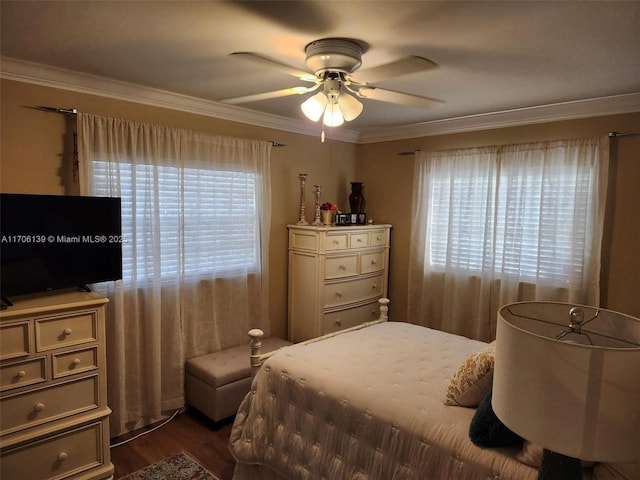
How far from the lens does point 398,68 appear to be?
1963 mm

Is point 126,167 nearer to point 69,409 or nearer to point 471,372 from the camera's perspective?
point 69,409

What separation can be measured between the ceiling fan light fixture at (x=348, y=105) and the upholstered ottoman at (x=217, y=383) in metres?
2.18

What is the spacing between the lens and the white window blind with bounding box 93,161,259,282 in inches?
120

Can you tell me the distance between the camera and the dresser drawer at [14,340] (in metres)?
2.13

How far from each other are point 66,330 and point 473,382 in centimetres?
218

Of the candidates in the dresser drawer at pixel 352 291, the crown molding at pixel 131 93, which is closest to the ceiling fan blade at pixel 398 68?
the crown molding at pixel 131 93

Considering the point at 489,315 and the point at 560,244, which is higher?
the point at 560,244

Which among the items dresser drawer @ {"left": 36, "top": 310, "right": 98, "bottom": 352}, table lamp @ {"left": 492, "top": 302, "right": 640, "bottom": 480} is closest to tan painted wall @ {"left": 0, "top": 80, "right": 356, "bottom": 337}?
dresser drawer @ {"left": 36, "top": 310, "right": 98, "bottom": 352}

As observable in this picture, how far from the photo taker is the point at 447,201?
13.4 feet

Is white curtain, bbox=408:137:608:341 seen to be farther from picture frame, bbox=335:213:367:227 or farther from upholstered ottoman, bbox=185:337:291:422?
upholstered ottoman, bbox=185:337:291:422

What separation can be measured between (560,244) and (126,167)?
344 centimetres

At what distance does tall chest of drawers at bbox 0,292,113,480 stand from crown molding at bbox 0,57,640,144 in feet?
4.58

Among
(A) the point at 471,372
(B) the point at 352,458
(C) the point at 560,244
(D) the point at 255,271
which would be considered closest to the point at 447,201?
(C) the point at 560,244

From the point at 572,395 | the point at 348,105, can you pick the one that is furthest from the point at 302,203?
the point at 572,395
